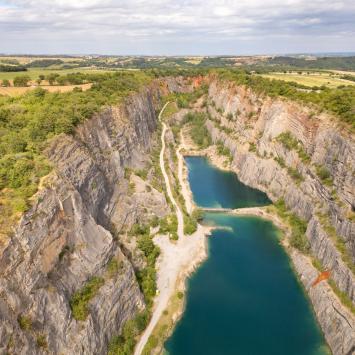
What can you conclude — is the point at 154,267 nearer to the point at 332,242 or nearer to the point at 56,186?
the point at 56,186

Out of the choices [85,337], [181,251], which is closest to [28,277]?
[85,337]

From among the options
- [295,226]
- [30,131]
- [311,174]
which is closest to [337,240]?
[295,226]

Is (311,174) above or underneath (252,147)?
above

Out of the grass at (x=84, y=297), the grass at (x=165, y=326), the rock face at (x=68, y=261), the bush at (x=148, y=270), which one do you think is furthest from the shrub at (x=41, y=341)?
the bush at (x=148, y=270)

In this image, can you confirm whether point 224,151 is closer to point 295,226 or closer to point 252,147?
point 252,147

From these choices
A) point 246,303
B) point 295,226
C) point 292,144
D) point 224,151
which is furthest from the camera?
point 224,151

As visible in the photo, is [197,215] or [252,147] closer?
[197,215]

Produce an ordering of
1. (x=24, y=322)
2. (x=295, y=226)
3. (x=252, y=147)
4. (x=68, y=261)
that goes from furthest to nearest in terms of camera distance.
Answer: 1. (x=252, y=147)
2. (x=295, y=226)
3. (x=68, y=261)
4. (x=24, y=322)

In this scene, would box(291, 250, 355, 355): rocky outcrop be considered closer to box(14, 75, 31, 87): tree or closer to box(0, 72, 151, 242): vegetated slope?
box(0, 72, 151, 242): vegetated slope
